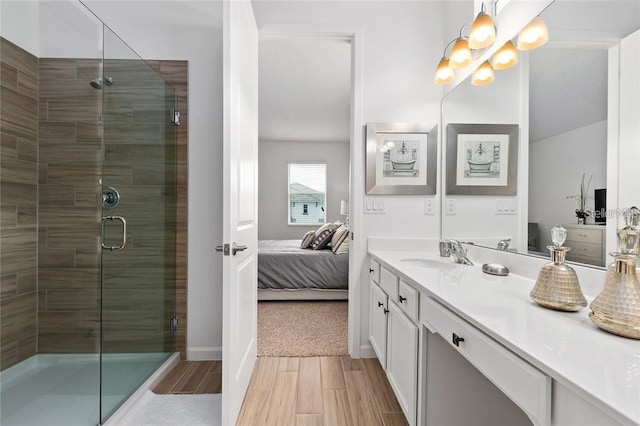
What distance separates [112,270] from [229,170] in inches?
41.5

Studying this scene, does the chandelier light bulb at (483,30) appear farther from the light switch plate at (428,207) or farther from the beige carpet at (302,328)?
the beige carpet at (302,328)

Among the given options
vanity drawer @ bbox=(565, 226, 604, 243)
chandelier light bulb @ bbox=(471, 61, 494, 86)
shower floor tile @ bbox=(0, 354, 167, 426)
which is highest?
chandelier light bulb @ bbox=(471, 61, 494, 86)

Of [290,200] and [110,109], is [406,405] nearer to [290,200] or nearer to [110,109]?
[110,109]

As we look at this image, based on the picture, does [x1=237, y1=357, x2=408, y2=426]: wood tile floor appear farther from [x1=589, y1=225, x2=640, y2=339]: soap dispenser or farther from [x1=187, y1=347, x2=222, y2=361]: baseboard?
[x1=589, y1=225, x2=640, y2=339]: soap dispenser

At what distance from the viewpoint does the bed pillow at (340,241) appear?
11.9ft

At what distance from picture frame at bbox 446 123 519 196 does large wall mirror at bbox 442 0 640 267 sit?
0.13ft

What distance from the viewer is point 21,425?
4.80ft

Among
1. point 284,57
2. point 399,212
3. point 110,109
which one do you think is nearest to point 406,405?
point 399,212

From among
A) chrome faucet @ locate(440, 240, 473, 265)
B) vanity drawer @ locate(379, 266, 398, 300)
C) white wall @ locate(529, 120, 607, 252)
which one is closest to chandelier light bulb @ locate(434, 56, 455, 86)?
white wall @ locate(529, 120, 607, 252)

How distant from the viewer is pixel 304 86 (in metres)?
3.75

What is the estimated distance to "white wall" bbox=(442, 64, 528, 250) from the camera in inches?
58.1

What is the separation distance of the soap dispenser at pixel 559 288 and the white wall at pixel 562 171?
0.31 m

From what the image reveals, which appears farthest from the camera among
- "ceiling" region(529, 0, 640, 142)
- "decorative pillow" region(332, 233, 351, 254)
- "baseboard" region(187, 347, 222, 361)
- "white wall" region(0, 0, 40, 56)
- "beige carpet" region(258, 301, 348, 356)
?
"decorative pillow" region(332, 233, 351, 254)

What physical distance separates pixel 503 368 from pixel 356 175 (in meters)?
1.66
